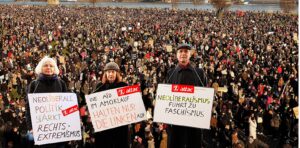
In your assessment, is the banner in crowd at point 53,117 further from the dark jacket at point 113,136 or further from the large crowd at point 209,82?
the large crowd at point 209,82

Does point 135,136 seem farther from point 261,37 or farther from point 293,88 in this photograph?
point 261,37

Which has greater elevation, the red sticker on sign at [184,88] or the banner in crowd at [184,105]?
the red sticker on sign at [184,88]

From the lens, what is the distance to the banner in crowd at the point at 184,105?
16.6 ft

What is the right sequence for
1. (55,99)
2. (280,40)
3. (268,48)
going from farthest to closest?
(280,40)
(268,48)
(55,99)

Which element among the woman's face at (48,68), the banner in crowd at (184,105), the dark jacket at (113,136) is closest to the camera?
the woman's face at (48,68)

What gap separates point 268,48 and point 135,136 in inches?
628

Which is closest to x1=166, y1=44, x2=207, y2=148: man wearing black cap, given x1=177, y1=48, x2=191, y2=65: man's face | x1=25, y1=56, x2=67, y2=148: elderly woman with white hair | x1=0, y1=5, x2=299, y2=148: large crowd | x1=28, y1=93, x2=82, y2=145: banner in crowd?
x1=177, y1=48, x2=191, y2=65: man's face

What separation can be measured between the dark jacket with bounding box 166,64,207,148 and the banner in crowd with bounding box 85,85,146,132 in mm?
A: 506

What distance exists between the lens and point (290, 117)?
34.1 feet

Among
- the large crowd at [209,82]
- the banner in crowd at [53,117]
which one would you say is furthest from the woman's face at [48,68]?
the large crowd at [209,82]

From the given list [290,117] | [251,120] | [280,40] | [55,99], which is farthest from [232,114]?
[280,40]

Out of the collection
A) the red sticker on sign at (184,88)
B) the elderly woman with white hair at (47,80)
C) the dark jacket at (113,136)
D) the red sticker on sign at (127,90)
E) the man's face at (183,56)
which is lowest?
the dark jacket at (113,136)

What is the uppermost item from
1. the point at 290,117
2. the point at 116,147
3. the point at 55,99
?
the point at 55,99

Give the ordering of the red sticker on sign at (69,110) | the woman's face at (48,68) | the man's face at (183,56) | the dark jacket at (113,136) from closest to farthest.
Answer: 1. the woman's face at (48,68)
2. the man's face at (183,56)
3. the red sticker on sign at (69,110)
4. the dark jacket at (113,136)
